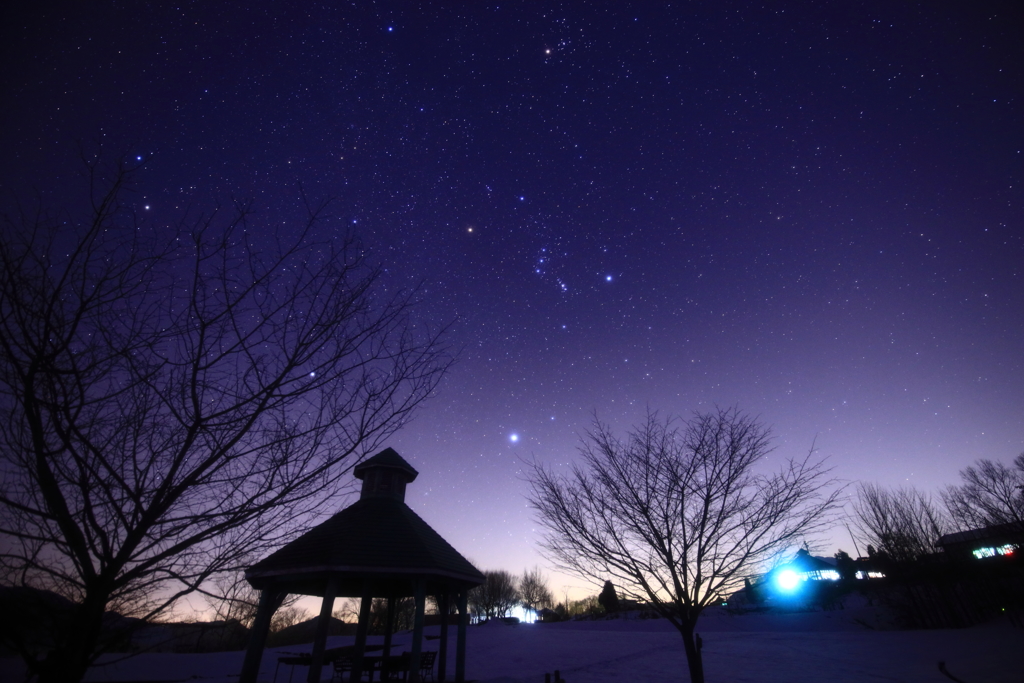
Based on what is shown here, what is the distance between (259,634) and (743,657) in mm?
24382

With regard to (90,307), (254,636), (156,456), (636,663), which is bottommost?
(636,663)

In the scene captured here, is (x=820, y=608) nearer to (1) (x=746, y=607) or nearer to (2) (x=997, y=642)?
(1) (x=746, y=607)

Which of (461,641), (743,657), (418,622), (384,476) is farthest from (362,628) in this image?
(743,657)

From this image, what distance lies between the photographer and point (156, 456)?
3758mm

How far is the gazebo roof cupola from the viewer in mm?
15375

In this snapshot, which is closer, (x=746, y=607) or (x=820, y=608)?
(x=820, y=608)

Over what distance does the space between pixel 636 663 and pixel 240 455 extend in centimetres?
2618

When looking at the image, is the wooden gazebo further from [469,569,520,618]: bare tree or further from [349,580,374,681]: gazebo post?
[469,569,520,618]: bare tree

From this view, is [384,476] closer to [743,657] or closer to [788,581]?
[743,657]

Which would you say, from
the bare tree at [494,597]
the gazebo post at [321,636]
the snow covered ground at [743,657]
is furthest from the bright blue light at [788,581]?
the gazebo post at [321,636]

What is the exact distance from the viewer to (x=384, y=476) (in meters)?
15.6

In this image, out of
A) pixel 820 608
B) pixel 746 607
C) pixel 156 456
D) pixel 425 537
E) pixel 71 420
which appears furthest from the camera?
pixel 746 607

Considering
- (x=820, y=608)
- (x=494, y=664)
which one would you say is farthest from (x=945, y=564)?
(x=494, y=664)

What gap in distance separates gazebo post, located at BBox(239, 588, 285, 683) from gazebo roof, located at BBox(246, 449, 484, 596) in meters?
0.34
